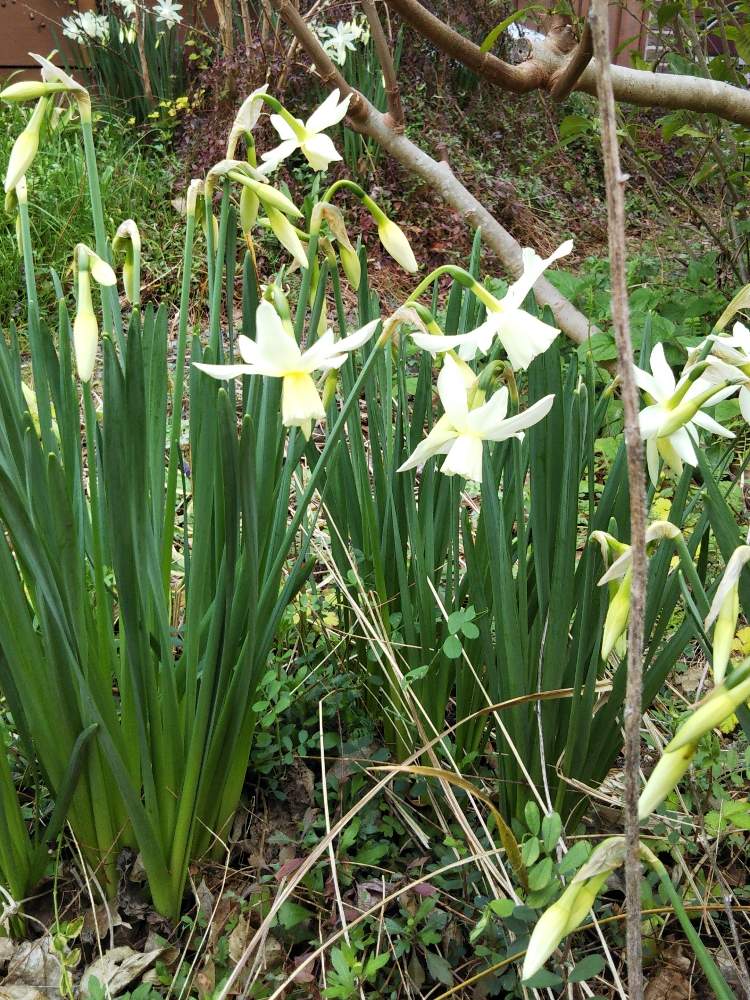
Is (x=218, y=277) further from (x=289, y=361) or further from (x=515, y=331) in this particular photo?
(x=515, y=331)

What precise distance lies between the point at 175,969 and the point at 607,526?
820mm

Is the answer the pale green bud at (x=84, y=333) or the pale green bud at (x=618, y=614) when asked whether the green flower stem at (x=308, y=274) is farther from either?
the pale green bud at (x=618, y=614)

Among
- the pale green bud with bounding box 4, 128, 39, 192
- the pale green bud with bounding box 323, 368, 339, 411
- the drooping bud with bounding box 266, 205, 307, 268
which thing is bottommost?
the pale green bud with bounding box 323, 368, 339, 411

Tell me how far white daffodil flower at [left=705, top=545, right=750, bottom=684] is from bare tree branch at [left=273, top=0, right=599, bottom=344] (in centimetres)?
121

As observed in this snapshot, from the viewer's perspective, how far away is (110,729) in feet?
3.53

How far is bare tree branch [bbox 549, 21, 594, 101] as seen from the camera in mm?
1502

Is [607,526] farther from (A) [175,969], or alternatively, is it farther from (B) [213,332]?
(A) [175,969]

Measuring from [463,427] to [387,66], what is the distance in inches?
62.6

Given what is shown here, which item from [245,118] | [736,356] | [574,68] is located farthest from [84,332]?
[574,68]

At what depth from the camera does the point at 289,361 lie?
3.08ft

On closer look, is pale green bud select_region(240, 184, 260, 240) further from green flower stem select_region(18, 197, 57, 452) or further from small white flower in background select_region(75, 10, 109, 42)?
small white flower in background select_region(75, 10, 109, 42)

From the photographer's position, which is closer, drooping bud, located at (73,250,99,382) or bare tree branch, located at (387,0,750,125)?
drooping bud, located at (73,250,99,382)

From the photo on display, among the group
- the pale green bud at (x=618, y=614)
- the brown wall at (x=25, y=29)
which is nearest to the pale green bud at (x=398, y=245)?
the pale green bud at (x=618, y=614)

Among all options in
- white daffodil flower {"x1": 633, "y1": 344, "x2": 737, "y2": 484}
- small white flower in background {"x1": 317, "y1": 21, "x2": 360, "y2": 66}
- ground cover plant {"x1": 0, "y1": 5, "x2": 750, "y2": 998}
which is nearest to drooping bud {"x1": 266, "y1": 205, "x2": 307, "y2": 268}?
ground cover plant {"x1": 0, "y1": 5, "x2": 750, "y2": 998}
